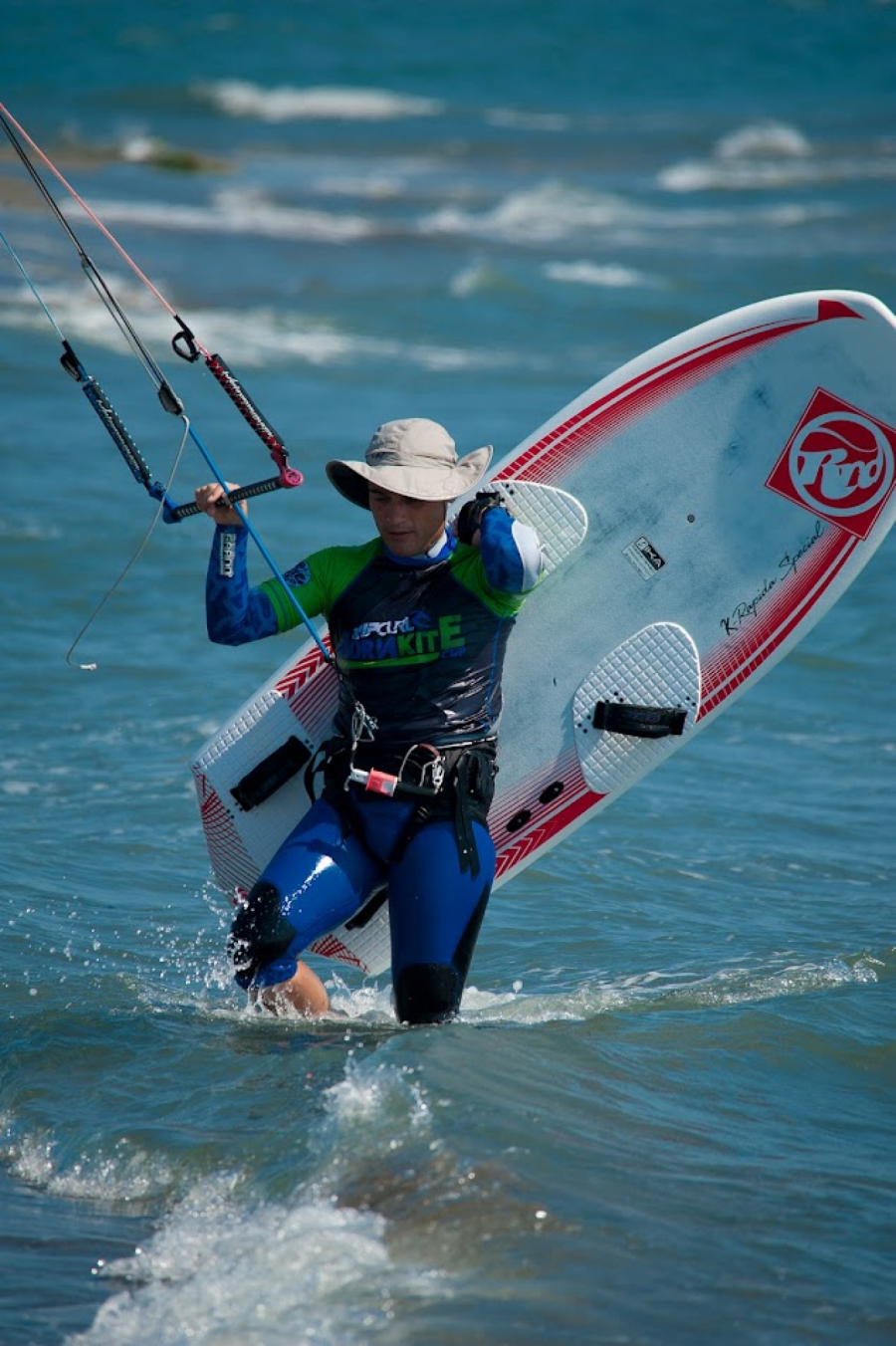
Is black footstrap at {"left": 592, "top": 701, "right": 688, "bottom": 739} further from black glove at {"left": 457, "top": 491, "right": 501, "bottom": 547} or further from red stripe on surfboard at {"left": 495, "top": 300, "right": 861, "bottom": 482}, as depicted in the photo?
black glove at {"left": 457, "top": 491, "right": 501, "bottom": 547}

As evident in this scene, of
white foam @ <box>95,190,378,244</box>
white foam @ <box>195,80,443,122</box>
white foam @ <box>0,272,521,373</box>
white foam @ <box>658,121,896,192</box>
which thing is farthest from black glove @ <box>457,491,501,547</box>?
white foam @ <box>195,80,443,122</box>

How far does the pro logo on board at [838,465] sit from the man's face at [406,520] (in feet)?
4.93

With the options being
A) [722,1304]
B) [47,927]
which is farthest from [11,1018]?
[722,1304]

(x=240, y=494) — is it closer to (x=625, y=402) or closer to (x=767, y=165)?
(x=625, y=402)

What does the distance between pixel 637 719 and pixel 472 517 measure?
117 centimetres

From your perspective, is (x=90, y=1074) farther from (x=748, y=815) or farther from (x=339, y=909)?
(x=748, y=815)

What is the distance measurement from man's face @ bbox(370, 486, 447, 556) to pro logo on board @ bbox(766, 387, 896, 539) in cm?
150

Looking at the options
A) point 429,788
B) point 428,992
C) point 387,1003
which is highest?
point 429,788

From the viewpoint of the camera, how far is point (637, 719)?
524cm

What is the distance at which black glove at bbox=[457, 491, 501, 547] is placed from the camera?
4.38 m

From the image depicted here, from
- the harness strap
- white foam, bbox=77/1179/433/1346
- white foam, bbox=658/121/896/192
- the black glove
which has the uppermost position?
white foam, bbox=658/121/896/192

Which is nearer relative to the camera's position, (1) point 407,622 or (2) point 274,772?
(1) point 407,622

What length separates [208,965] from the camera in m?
5.44

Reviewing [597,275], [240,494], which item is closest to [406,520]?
[240,494]
